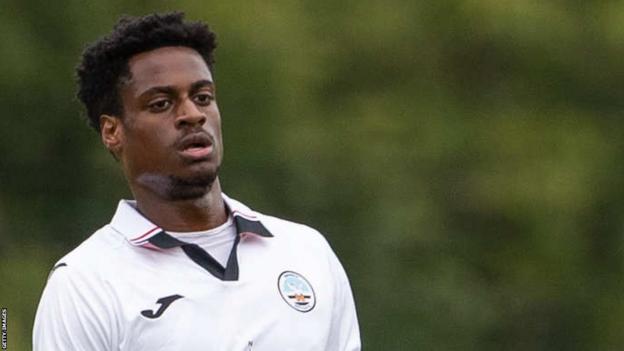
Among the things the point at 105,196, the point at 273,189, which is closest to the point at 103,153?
the point at 105,196

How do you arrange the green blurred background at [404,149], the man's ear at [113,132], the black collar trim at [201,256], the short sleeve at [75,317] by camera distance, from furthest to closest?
the green blurred background at [404,149], the man's ear at [113,132], the black collar trim at [201,256], the short sleeve at [75,317]

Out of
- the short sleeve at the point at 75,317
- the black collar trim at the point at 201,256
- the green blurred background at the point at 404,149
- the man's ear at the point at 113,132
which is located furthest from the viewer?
the green blurred background at the point at 404,149

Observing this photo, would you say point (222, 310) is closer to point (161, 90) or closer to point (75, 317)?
point (75, 317)

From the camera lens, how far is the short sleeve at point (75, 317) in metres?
4.13

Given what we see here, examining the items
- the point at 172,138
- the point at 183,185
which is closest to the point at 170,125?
the point at 172,138

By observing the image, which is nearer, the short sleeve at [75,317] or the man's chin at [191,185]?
the short sleeve at [75,317]

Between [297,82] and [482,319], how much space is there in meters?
1.30

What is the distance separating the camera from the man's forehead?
4.32 m

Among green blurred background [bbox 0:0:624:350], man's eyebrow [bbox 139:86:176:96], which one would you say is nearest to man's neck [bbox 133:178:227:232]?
man's eyebrow [bbox 139:86:176:96]

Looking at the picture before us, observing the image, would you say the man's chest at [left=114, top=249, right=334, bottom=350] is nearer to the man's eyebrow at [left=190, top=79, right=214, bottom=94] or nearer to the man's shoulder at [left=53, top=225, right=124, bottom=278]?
the man's shoulder at [left=53, top=225, right=124, bottom=278]

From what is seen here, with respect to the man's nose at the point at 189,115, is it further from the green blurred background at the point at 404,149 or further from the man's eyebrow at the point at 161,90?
the green blurred background at the point at 404,149

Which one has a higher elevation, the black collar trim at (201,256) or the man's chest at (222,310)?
the black collar trim at (201,256)

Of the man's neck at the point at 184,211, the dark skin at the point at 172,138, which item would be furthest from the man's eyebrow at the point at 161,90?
the man's neck at the point at 184,211

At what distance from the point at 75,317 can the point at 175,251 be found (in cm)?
28
